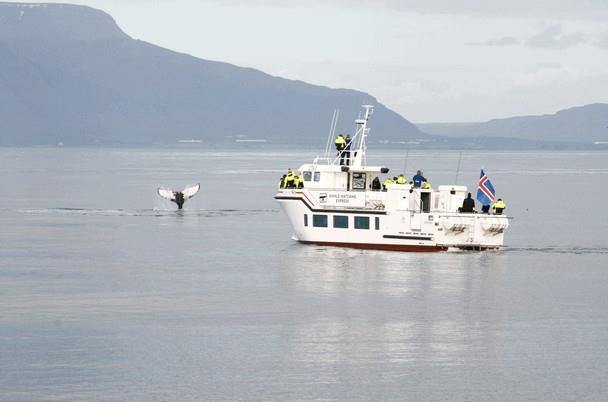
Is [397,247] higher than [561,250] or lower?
higher

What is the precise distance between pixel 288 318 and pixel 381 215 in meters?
19.0

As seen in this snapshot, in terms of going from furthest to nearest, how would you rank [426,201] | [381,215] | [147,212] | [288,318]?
[147,212] → [426,201] → [381,215] → [288,318]

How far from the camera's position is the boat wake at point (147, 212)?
338 ft

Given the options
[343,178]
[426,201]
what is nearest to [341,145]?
[343,178]

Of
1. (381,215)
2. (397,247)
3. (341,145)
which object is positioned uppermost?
(341,145)

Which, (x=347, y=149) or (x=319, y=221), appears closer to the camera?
(x=319, y=221)

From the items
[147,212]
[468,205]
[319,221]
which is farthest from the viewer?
[147,212]

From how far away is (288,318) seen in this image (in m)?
47.9

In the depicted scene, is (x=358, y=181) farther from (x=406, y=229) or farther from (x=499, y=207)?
(x=499, y=207)

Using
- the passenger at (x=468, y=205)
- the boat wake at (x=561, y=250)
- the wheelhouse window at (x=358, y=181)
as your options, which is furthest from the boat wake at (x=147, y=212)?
the passenger at (x=468, y=205)

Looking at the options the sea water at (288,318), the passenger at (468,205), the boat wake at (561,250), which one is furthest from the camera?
the boat wake at (561,250)

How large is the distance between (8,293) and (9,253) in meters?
17.1

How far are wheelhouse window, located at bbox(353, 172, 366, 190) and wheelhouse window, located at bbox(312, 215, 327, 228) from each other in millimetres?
2350

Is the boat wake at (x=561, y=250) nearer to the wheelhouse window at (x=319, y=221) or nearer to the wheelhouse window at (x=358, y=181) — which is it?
the wheelhouse window at (x=358, y=181)
